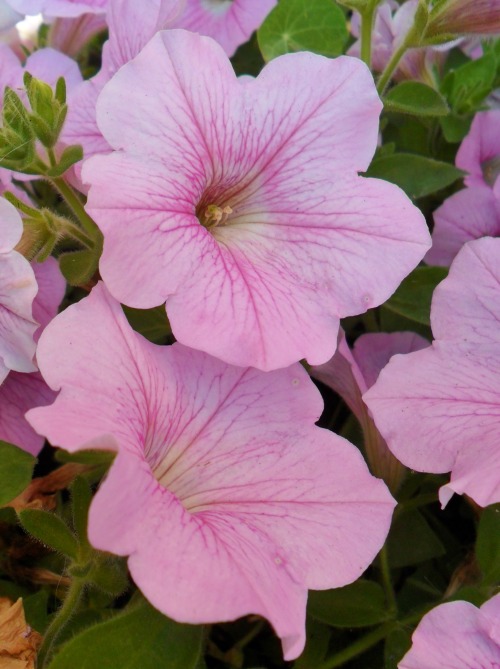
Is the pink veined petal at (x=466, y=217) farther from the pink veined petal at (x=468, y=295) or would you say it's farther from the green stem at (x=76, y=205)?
the green stem at (x=76, y=205)

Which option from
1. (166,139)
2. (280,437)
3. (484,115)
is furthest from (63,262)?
(484,115)

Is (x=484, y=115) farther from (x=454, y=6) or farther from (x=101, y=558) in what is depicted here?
(x=101, y=558)

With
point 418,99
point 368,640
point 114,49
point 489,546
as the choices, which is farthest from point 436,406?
point 114,49

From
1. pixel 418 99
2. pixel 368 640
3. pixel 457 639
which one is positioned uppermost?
pixel 418 99

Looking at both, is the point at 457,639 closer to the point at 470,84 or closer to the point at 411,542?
the point at 411,542

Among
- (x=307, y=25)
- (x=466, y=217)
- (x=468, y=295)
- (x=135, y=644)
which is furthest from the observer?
(x=307, y=25)

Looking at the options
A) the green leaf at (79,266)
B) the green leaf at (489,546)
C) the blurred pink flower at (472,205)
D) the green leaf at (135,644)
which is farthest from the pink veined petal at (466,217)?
the green leaf at (135,644)

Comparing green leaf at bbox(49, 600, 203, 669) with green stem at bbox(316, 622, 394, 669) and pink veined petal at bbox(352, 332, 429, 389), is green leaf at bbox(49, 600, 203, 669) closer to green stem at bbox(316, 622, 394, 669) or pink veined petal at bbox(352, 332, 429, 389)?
green stem at bbox(316, 622, 394, 669)
